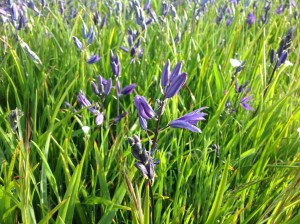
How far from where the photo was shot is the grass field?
3.11 ft

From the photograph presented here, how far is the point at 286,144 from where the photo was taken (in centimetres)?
151

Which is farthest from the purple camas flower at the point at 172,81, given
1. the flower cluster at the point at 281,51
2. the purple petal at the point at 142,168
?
the flower cluster at the point at 281,51

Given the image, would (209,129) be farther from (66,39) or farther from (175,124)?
(66,39)

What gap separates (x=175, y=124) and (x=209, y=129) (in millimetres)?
577

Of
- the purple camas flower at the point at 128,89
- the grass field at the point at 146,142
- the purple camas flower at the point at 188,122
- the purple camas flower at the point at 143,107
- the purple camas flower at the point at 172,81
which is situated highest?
the purple camas flower at the point at 172,81

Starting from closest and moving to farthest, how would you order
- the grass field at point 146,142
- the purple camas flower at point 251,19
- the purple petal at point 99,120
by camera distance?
the grass field at point 146,142, the purple petal at point 99,120, the purple camas flower at point 251,19

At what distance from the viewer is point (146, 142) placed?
1.47 metres

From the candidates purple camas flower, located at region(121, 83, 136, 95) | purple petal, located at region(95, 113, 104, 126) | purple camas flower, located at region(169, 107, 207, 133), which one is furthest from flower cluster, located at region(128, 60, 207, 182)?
purple camas flower, located at region(121, 83, 136, 95)

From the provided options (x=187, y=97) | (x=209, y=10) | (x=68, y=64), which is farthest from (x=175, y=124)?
(x=209, y=10)

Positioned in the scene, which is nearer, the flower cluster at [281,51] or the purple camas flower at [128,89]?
the purple camas flower at [128,89]

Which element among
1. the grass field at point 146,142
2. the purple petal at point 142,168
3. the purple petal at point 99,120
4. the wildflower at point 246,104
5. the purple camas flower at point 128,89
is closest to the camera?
the purple petal at point 142,168

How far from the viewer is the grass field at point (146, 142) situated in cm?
95

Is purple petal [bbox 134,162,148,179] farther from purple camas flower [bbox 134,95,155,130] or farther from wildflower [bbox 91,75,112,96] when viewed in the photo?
wildflower [bbox 91,75,112,96]

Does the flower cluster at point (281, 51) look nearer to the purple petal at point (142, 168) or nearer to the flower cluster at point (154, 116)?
the flower cluster at point (154, 116)
